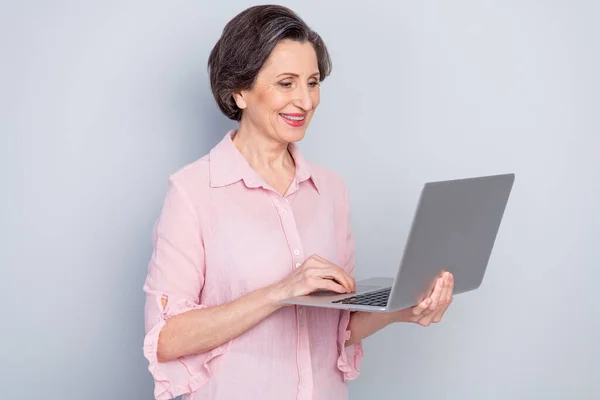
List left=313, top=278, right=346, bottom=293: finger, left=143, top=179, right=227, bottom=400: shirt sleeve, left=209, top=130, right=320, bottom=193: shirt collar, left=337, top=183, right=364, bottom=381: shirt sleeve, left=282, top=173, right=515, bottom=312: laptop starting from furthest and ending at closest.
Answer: left=337, top=183, right=364, bottom=381: shirt sleeve < left=209, top=130, right=320, bottom=193: shirt collar < left=143, top=179, right=227, bottom=400: shirt sleeve < left=313, top=278, right=346, bottom=293: finger < left=282, top=173, right=515, bottom=312: laptop

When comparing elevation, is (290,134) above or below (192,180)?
above

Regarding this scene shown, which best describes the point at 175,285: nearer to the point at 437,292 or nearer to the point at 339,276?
the point at 339,276

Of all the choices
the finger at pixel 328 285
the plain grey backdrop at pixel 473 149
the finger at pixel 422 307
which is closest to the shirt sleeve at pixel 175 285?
the finger at pixel 328 285

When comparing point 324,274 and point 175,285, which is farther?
point 175,285

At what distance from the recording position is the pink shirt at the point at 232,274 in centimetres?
197

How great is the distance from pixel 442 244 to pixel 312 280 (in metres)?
0.28

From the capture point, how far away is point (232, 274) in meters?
2.01

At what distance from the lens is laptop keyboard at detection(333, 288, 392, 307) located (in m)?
1.76

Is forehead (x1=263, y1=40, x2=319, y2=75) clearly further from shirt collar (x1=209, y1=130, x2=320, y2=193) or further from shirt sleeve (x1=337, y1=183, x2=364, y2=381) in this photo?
shirt sleeve (x1=337, y1=183, x2=364, y2=381)

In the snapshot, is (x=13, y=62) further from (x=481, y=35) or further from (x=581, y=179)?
(x=581, y=179)

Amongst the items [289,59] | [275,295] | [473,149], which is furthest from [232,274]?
[473,149]

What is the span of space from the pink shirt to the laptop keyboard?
0.22 m

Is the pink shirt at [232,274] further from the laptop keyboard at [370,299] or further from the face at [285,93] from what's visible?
the laptop keyboard at [370,299]

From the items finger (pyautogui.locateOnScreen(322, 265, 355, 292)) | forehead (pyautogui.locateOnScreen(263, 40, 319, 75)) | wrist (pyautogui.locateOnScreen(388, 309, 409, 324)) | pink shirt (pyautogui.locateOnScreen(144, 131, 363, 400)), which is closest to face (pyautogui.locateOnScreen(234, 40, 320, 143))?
forehead (pyautogui.locateOnScreen(263, 40, 319, 75))
